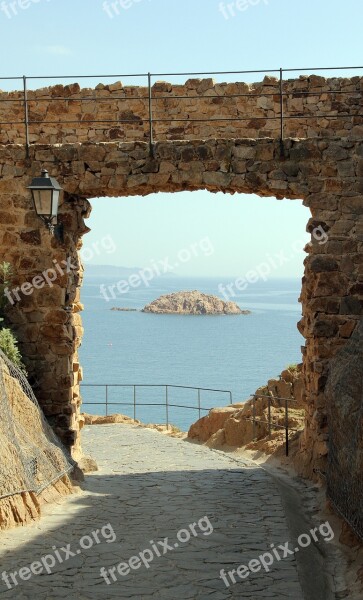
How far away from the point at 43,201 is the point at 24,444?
281 centimetres

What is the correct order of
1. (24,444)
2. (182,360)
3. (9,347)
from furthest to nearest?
1. (182,360)
2. (9,347)
3. (24,444)

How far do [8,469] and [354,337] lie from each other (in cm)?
398

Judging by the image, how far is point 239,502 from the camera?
9.59 m

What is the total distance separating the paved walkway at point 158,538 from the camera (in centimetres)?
689

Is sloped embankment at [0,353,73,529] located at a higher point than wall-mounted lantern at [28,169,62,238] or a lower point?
lower

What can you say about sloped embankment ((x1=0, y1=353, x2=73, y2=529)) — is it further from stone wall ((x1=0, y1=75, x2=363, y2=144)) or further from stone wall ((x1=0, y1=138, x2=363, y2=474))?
stone wall ((x1=0, y1=75, x2=363, y2=144))

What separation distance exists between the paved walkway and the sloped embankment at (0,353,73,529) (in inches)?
8.0

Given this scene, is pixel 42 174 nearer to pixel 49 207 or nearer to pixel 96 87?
pixel 49 207

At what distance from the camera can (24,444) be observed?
9.19 meters

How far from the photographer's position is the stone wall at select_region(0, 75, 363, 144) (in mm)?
14961

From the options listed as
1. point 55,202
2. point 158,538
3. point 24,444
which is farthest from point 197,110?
point 158,538

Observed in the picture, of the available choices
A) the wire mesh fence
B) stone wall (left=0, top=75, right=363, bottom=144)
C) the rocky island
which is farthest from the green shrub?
the rocky island

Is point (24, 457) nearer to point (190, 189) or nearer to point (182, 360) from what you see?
point (190, 189)

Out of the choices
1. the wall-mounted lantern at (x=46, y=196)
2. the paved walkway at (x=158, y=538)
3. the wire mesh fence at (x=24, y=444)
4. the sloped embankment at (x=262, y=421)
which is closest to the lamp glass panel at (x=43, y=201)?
the wall-mounted lantern at (x=46, y=196)
